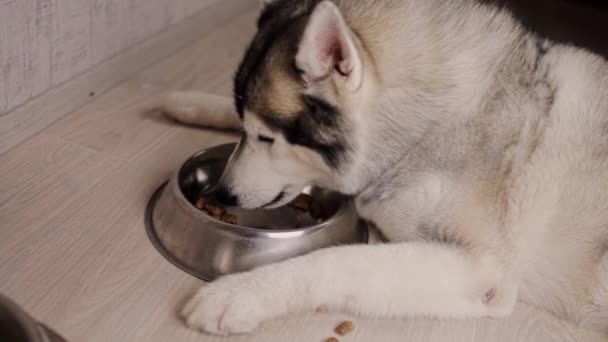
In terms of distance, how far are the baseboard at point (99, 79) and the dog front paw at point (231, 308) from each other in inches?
41.6

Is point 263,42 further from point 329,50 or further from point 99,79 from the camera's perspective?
point 99,79

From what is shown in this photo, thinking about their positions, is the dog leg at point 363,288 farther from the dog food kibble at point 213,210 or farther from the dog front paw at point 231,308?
the dog food kibble at point 213,210

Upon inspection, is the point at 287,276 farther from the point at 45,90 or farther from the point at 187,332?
the point at 45,90

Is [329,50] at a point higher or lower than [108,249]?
higher

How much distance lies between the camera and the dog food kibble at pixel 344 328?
5.20 feet

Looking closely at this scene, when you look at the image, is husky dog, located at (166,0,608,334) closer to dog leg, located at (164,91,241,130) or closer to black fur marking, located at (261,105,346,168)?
black fur marking, located at (261,105,346,168)

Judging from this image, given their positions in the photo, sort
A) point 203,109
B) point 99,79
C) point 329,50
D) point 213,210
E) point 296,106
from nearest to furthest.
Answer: point 329,50, point 296,106, point 213,210, point 203,109, point 99,79

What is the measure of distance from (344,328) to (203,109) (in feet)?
3.76

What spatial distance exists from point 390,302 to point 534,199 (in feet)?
1.56

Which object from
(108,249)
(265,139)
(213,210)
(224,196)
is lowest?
(108,249)

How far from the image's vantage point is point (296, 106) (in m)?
1.53

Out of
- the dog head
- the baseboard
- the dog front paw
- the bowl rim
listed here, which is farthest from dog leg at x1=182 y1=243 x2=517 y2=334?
the baseboard

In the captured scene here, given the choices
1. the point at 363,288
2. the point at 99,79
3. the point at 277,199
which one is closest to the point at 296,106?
the point at 277,199

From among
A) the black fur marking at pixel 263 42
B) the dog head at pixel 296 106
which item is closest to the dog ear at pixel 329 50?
the dog head at pixel 296 106
